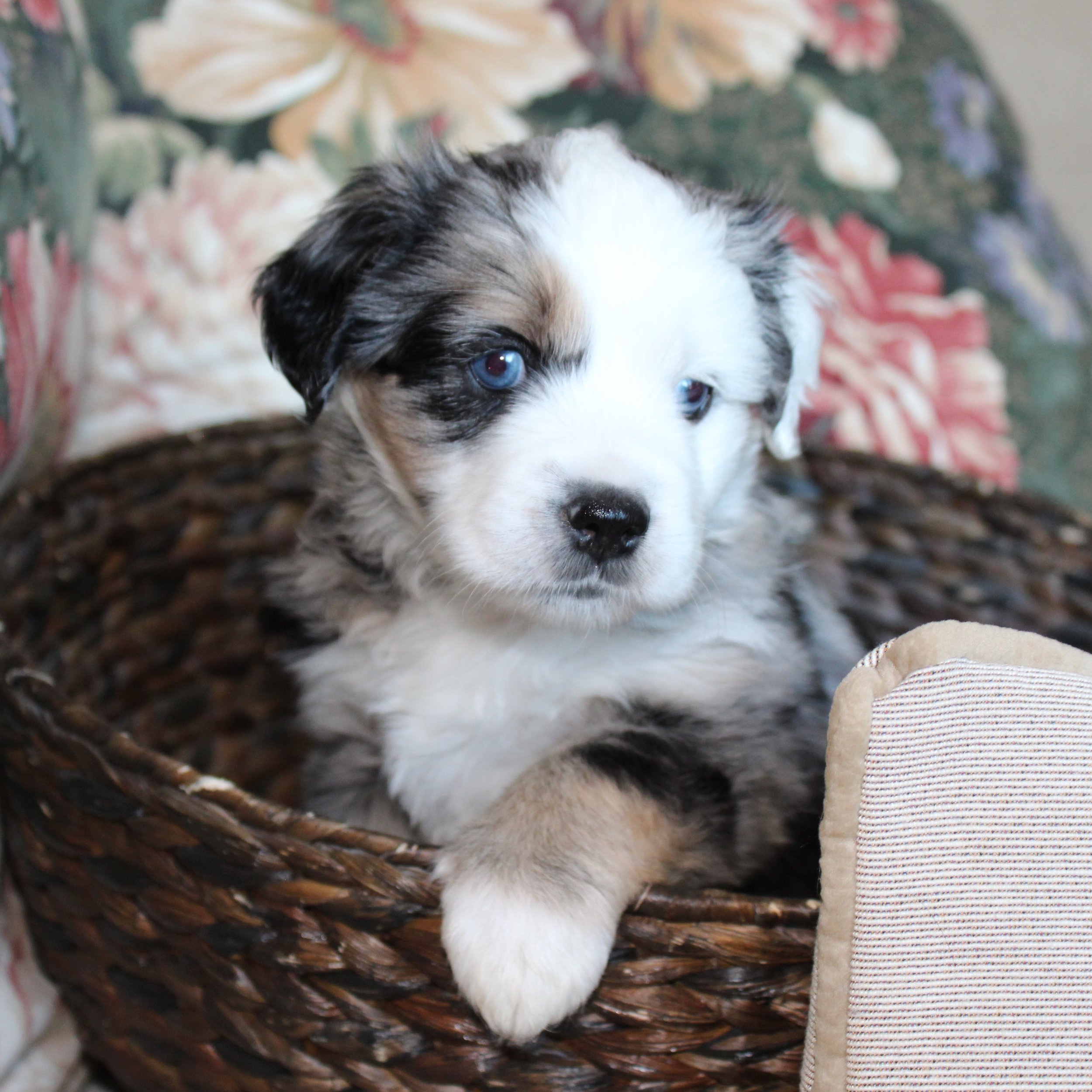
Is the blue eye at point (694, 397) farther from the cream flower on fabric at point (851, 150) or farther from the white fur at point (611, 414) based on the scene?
the cream flower on fabric at point (851, 150)

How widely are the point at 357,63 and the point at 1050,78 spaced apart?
2.67 m

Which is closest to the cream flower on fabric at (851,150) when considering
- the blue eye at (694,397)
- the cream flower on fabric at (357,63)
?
the cream flower on fabric at (357,63)

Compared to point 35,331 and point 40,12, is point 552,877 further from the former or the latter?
point 40,12

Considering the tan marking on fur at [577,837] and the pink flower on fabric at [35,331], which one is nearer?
the tan marking on fur at [577,837]

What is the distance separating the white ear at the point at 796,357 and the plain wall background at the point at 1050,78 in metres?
2.57

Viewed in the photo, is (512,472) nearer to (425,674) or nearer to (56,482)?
(425,674)

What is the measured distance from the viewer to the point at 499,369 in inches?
70.5

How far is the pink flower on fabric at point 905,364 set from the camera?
10.7ft

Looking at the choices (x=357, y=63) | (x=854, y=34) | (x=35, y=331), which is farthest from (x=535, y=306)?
(x=854, y=34)

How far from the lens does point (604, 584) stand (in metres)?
1.69

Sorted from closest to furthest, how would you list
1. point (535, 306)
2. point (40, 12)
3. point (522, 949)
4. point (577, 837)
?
point (522, 949) → point (577, 837) → point (535, 306) → point (40, 12)

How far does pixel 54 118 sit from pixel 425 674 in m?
1.31

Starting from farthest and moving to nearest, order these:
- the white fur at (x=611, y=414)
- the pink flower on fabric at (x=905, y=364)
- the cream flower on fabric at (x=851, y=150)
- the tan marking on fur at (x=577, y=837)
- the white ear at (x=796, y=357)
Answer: the cream flower on fabric at (x=851, y=150)
the pink flower on fabric at (x=905, y=364)
the white ear at (x=796, y=357)
the white fur at (x=611, y=414)
the tan marking on fur at (x=577, y=837)

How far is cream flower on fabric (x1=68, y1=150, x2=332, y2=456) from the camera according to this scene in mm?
2922
